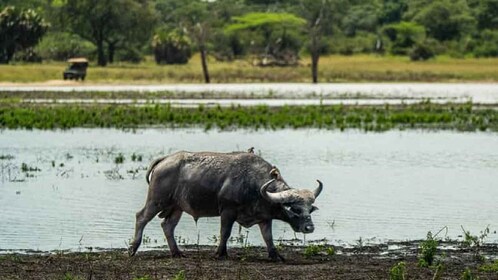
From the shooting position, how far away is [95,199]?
21594 mm

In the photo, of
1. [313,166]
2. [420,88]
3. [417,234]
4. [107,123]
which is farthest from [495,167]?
[420,88]

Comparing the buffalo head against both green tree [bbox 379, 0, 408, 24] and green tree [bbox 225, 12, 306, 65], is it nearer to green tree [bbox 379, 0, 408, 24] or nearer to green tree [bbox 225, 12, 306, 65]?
green tree [bbox 225, 12, 306, 65]

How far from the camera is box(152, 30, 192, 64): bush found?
243 feet

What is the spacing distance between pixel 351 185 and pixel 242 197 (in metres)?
9.69

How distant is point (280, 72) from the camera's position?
69.4 m

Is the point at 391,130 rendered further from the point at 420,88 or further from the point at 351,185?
the point at 420,88

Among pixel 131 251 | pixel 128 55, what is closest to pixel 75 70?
pixel 128 55

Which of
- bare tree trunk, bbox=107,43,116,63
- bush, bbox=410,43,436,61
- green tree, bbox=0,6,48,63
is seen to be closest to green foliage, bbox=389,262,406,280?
green tree, bbox=0,6,48,63

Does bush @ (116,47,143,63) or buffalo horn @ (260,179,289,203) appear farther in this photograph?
bush @ (116,47,143,63)

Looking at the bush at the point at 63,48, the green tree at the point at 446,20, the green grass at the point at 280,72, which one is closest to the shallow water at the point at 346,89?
the green grass at the point at 280,72

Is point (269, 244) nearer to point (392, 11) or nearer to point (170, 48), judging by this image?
point (170, 48)

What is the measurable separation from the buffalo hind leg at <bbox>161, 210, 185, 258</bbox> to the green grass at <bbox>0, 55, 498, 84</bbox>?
1736 inches

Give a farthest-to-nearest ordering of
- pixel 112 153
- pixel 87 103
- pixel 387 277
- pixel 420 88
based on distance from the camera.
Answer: pixel 420 88 < pixel 87 103 < pixel 112 153 < pixel 387 277

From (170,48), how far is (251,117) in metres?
37.0
